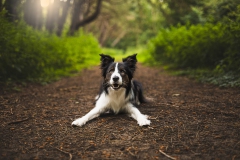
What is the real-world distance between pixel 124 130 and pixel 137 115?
2.03ft

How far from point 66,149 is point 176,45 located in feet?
31.2

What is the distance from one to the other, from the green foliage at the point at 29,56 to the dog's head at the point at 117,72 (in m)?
3.12

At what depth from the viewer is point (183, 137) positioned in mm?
3463

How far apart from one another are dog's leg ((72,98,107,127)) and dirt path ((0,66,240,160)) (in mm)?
→ 107

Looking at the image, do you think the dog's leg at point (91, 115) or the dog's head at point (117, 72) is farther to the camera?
the dog's head at point (117, 72)

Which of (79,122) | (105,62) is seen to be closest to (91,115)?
(79,122)

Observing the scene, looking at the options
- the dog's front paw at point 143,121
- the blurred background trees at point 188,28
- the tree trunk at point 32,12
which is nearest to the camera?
the dog's front paw at point 143,121

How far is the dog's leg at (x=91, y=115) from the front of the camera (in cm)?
415

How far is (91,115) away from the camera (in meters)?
4.46

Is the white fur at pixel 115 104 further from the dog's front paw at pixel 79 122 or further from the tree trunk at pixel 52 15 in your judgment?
the tree trunk at pixel 52 15

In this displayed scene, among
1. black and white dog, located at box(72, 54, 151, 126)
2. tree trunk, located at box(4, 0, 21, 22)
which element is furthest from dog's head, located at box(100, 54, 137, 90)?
tree trunk, located at box(4, 0, 21, 22)

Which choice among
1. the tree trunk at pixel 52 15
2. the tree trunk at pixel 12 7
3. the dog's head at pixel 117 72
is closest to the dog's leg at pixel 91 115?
the dog's head at pixel 117 72

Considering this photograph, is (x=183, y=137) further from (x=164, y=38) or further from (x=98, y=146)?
(x=164, y=38)

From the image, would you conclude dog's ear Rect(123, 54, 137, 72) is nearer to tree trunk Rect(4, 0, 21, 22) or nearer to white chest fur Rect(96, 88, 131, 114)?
white chest fur Rect(96, 88, 131, 114)
